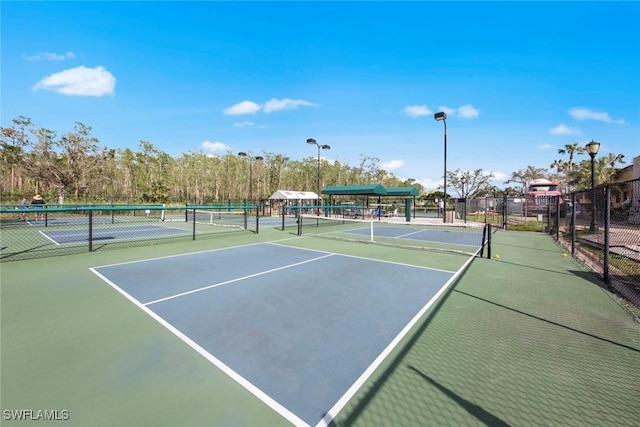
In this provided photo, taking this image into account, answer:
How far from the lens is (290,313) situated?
15.4 feet

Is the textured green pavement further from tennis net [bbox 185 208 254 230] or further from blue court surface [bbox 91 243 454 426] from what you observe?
tennis net [bbox 185 208 254 230]

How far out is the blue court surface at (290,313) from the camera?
2936mm

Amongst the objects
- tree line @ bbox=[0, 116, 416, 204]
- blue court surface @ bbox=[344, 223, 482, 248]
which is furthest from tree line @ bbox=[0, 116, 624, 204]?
blue court surface @ bbox=[344, 223, 482, 248]

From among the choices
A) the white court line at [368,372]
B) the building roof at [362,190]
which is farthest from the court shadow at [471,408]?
the building roof at [362,190]

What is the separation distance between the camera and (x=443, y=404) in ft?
8.68

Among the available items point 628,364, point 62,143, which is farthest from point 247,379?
point 62,143

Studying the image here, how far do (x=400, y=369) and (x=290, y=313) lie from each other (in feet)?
6.73

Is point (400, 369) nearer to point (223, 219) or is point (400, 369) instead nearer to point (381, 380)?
point (381, 380)

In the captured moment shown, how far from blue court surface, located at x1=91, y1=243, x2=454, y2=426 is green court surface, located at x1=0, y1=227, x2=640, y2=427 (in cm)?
18

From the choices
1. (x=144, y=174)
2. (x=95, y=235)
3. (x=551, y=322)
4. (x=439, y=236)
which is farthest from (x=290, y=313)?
(x=144, y=174)

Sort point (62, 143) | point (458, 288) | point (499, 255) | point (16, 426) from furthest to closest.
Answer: point (62, 143) < point (499, 255) < point (458, 288) < point (16, 426)

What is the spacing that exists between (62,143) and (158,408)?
4107 centimetres

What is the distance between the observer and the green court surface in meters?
2.50

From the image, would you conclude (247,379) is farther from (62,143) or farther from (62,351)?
(62,143)
